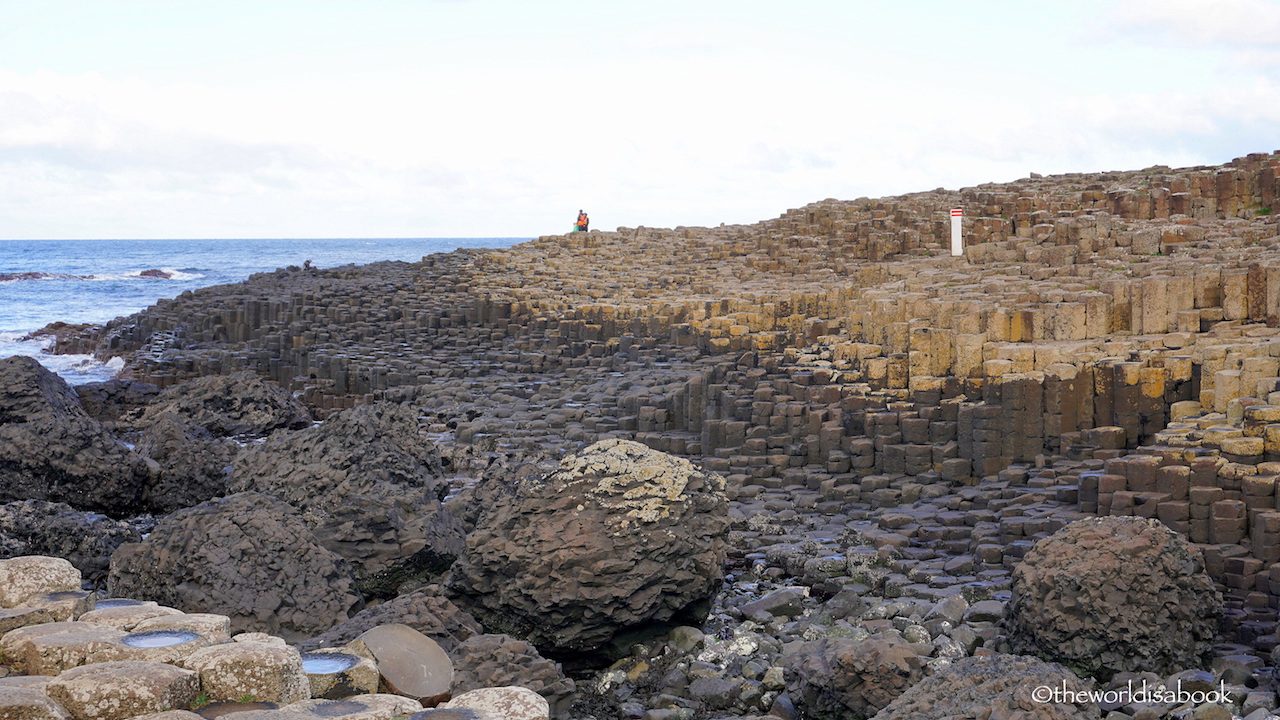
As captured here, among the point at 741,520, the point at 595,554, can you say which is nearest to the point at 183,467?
the point at 741,520

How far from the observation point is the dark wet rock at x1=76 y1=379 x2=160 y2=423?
22.5m

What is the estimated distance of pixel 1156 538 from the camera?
841cm

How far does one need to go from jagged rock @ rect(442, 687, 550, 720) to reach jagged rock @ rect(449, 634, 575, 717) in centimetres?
134

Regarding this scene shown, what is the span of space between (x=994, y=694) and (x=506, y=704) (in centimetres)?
248

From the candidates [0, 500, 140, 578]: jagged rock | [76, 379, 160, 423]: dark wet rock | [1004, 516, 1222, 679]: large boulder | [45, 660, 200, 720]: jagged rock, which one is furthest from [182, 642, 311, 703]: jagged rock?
[76, 379, 160, 423]: dark wet rock

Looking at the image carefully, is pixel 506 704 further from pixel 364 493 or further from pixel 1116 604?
pixel 364 493

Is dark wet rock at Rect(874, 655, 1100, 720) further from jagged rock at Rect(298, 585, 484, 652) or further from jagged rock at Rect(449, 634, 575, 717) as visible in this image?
jagged rock at Rect(298, 585, 484, 652)

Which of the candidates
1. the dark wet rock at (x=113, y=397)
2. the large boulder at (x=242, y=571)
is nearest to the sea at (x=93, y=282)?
the dark wet rock at (x=113, y=397)

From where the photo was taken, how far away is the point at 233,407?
66.1 feet

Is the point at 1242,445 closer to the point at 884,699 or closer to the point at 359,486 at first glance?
the point at 884,699

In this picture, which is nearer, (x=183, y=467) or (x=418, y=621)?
(x=418, y=621)

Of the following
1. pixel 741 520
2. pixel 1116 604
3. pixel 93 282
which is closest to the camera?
pixel 1116 604

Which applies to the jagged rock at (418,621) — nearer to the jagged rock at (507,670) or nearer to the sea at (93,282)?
the jagged rock at (507,670)

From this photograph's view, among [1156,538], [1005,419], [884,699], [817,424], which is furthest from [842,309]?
[884,699]
